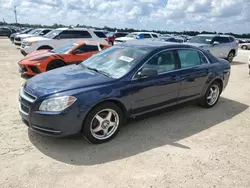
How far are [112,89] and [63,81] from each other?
0.80 meters

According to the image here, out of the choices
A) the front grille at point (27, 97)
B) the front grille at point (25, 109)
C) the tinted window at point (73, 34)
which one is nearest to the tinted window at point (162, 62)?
the front grille at point (27, 97)

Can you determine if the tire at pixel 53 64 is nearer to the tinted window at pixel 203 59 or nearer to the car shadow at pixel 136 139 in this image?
the car shadow at pixel 136 139

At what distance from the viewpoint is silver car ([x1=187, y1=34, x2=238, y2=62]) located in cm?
1266

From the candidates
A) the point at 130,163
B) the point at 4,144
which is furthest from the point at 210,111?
the point at 4,144

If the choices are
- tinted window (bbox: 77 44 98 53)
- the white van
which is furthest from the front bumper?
the white van

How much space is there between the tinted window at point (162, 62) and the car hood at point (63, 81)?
89cm

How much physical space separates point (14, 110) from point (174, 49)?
358 centimetres

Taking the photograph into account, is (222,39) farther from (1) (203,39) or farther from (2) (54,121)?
(2) (54,121)

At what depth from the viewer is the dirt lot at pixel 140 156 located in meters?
2.83

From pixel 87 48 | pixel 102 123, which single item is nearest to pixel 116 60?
pixel 102 123

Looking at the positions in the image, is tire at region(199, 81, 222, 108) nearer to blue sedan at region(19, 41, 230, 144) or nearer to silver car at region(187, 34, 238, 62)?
blue sedan at region(19, 41, 230, 144)

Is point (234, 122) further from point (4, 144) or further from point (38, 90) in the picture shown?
point (4, 144)

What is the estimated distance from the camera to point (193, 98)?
16.3 feet

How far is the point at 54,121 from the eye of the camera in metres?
3.18
